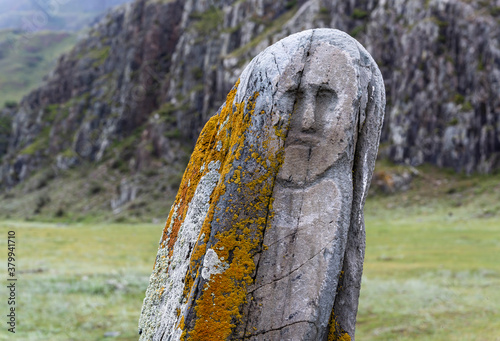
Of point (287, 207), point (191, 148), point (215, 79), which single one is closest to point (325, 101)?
point (287, 207)

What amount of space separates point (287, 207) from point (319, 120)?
1.38 metres

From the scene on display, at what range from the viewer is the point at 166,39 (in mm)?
142250

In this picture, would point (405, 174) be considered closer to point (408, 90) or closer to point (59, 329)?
point (408, 90)

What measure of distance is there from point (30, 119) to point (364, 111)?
196 m

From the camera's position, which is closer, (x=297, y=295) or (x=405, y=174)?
(x=297, y=295)

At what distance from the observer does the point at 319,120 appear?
20.8ft

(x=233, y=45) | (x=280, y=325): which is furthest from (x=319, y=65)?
(x=233, y=45)

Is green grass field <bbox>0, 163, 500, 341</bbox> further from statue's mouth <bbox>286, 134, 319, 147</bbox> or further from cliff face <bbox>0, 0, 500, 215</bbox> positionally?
cliff face <bbox>0, 0, 500, 215</bbox>

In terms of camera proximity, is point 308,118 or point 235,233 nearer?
point 235,233

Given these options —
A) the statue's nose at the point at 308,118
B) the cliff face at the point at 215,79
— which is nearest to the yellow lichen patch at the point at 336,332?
the statue's nose at the point at 308,118

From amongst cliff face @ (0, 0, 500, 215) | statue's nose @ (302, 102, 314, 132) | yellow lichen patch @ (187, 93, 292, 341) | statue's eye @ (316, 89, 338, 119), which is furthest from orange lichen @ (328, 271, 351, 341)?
cliff face @ (0, 0, 500, 215)

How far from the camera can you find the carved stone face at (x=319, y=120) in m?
6.26

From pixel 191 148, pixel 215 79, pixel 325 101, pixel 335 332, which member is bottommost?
pixel 335 332

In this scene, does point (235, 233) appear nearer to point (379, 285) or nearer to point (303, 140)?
point (303, 140)
